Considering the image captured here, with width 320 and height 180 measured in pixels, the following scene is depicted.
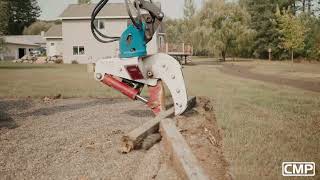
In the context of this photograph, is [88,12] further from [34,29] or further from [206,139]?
[34,29]

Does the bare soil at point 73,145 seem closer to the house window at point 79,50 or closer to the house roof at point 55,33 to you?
the house window at point 79,50

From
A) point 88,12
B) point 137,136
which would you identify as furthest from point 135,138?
point 88,12

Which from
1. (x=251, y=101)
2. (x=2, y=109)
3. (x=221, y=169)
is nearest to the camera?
(x=221, y=169)

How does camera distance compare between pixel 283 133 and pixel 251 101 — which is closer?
pixel 283 133

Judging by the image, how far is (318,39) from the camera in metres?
44.5

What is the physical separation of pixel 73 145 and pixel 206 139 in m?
2.13

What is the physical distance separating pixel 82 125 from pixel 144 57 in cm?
181

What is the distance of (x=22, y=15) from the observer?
105125 mm

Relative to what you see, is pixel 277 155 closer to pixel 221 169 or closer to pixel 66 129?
pixel 221 169

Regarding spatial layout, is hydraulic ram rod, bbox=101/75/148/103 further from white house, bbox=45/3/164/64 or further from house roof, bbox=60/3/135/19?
house roof, bbox=60/3/135/19

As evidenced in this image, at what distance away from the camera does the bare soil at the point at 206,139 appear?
209 inches

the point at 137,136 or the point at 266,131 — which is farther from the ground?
the point at 137,136

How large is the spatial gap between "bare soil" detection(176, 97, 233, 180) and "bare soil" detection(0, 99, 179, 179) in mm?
519

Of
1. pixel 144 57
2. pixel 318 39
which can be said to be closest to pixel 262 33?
pixel 318 39
